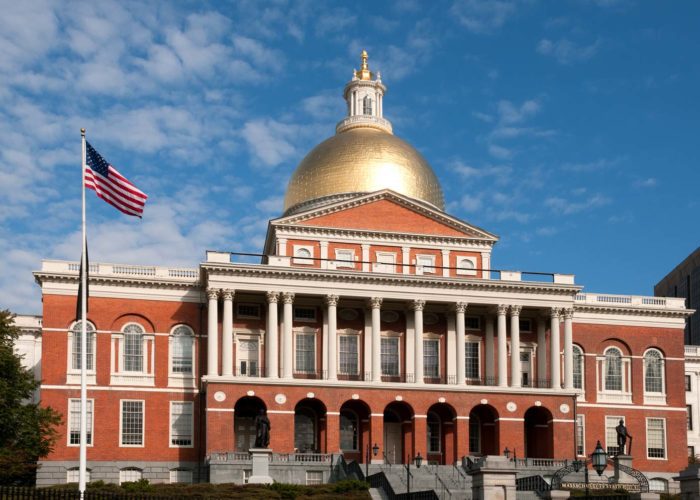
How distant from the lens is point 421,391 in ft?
229

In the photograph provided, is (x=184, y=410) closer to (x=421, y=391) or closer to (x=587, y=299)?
(x=421, y=391)

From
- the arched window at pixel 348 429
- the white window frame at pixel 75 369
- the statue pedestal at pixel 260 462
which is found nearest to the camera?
the statue pedestal at pixel 260 462

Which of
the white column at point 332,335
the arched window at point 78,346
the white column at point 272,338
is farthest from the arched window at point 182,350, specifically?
the white column at point 332,335

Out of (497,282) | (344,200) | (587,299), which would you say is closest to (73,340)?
(344,200)

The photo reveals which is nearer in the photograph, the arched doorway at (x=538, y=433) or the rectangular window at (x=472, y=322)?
the arched doorway at (x=538, y=433)

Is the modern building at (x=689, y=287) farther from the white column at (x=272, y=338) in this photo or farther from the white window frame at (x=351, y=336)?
the white column at (x=272, y=338)

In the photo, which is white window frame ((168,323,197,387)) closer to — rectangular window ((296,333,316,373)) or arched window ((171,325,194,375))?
arched window ((171,325,194,375))

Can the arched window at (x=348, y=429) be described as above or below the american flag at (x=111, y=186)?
below

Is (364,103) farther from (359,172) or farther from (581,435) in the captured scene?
(581,435)

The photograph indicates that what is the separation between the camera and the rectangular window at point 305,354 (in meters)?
71.5

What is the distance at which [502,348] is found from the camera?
7175 cm

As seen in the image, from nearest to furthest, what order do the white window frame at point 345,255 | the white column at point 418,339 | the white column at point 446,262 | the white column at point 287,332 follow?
1. the white column at point 287,332
2. the white column at point 418,339
3. the white window frame at point 345,255
4. the white column at point 446,262

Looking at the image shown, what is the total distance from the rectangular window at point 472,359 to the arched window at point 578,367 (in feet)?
24.4

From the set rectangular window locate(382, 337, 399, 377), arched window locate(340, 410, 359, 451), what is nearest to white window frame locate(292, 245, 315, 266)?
rectangular window locate(382, 337, 399, 377)
